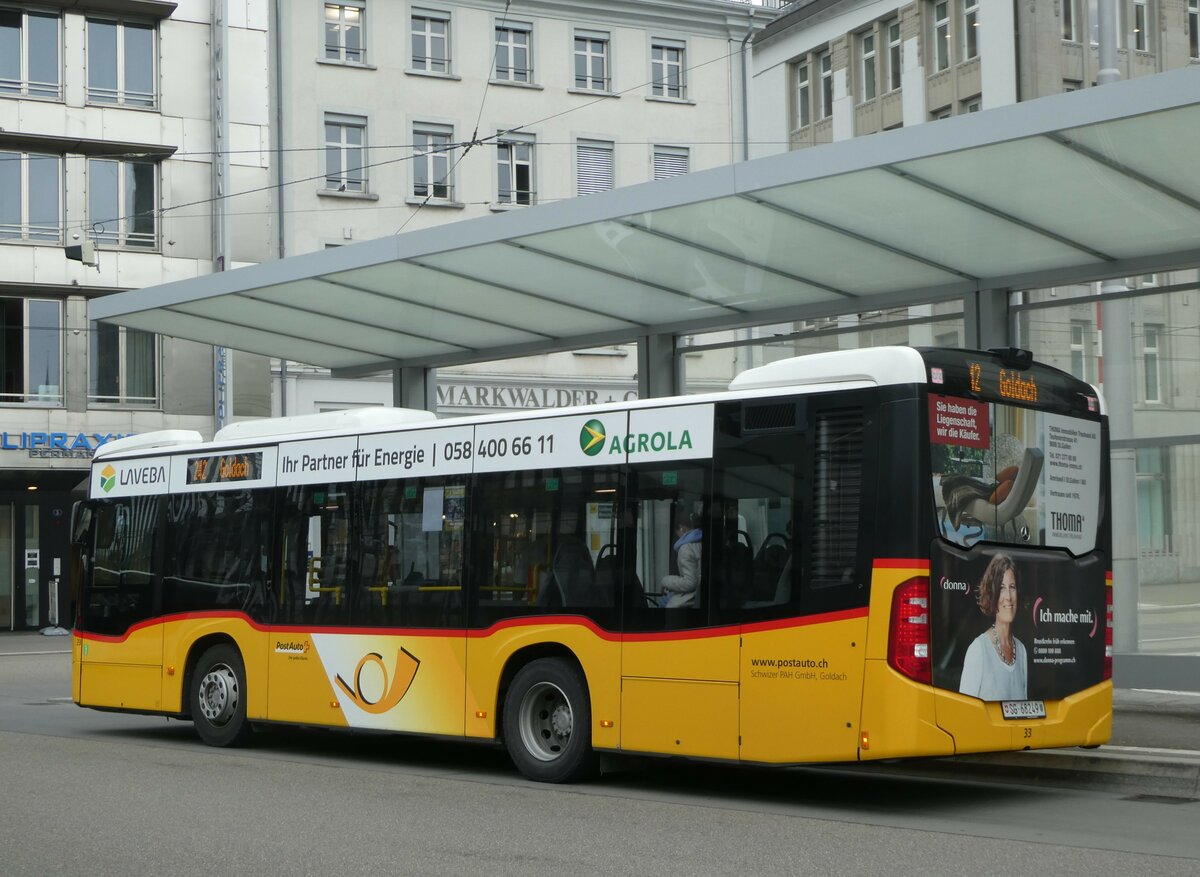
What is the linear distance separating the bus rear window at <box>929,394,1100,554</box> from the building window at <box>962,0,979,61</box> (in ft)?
67.6

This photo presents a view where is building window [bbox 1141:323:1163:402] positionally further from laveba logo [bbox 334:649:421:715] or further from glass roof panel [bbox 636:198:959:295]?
laveba logo [bbox 334:649:421:715]

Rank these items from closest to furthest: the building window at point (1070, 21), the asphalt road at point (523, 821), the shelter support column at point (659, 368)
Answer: the asphalt road at point (523, 821), the shelter support column at point (659, 368), the building window at point (1070, 21)

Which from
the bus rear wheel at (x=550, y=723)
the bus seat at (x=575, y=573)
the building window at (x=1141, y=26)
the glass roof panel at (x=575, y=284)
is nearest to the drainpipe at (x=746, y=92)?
the building window at (x=1141, y=26)

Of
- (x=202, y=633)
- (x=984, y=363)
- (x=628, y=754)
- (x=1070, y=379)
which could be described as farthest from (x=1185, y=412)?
(x=202, y=633)

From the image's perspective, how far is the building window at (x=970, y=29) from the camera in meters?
29.9

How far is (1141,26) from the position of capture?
85.1 feet

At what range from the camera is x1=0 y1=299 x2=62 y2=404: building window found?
35062 mm

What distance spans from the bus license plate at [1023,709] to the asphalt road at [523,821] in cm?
56

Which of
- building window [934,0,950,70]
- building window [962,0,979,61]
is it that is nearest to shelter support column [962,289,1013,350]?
building window [962,0,979,61]

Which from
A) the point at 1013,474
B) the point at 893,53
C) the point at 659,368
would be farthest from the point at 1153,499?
the point at 893,53

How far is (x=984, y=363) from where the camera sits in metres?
10.1

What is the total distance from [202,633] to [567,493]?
14.6ft

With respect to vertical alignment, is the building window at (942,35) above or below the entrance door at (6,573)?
above

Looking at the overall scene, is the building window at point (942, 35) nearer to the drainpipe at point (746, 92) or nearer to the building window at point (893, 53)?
the building window at point (893, 53)
